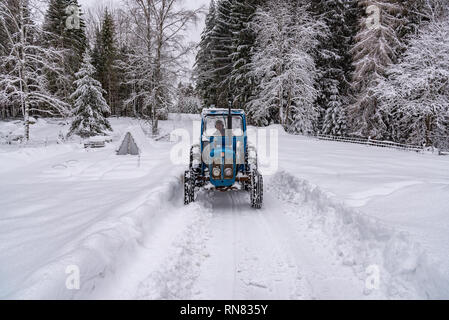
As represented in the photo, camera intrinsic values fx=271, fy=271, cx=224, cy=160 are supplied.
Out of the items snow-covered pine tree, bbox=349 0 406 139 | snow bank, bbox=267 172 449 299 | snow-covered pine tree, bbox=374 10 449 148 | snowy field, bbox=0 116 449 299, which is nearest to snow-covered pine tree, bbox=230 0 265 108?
snow-covered pine tree, bbox=349 0 406 139

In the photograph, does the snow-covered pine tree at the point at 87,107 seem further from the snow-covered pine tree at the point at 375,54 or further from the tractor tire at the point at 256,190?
the snow-covered pine tree at the point at 375,54

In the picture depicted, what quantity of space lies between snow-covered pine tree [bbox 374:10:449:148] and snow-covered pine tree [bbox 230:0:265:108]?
43.3 feet

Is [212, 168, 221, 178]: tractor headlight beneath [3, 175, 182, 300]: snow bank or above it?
above

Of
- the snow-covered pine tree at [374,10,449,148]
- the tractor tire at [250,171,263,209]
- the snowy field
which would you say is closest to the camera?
the snowy field

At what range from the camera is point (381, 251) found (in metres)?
4.00

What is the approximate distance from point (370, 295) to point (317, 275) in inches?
27.2

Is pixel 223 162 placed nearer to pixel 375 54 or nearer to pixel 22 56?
pixel 22 56

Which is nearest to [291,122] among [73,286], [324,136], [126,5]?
[324,136]

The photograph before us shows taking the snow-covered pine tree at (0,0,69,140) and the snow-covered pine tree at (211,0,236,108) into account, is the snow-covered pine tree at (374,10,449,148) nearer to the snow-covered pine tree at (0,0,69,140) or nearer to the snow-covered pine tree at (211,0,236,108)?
the snow-covered pine tree at (211,0,236,108)

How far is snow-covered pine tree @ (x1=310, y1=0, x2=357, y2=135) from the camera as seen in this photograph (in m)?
25.8

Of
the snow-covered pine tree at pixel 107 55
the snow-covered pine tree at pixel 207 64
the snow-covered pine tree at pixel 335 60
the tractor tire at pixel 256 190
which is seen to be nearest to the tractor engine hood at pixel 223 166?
the tractor tire at pixel 256 190

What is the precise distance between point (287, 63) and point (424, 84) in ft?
35.5
